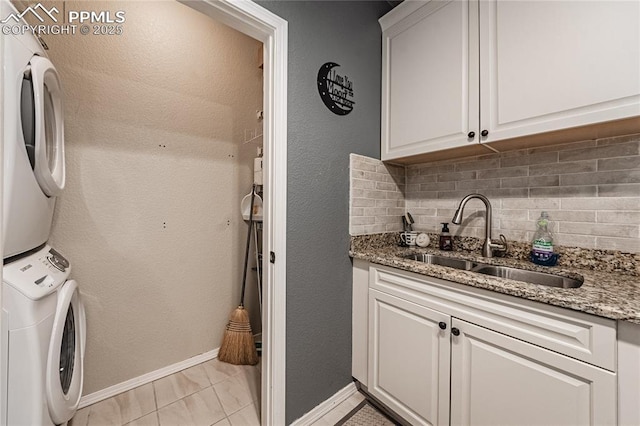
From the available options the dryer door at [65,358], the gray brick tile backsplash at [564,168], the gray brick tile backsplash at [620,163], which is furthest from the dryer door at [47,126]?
the gray brick tile backsplash at [620,163]

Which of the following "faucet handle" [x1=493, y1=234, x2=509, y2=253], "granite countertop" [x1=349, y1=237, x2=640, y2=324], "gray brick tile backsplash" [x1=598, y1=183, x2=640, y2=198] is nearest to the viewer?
"granite countertop" [x1=349, y1=237, x2=640, y2=324]

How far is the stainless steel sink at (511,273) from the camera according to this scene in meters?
1.15

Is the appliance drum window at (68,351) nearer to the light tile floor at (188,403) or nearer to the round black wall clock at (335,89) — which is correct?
the light tile floor at (188,403)

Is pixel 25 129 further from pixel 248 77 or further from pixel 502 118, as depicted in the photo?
pixel 502 118

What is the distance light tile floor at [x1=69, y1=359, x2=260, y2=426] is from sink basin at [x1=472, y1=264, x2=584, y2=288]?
4.81 feet

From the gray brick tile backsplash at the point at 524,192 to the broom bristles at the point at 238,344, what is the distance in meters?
1.14

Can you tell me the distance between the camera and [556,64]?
1093 millimetres

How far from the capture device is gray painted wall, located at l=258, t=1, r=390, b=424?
132 cm

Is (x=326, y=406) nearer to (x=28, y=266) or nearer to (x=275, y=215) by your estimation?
(x=275, y=215)

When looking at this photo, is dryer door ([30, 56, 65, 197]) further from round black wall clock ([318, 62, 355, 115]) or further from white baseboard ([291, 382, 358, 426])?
white baseboard ([291, 382, 358, 426])

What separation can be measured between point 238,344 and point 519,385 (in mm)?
1674

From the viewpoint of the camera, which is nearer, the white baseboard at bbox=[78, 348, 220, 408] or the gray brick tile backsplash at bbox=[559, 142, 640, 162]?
the gray brick tile backsplash at bbox=[559, 142, 640, 162]

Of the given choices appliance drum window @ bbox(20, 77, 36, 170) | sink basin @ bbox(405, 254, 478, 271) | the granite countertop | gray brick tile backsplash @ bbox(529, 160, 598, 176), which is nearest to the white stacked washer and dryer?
appliance drum window @ bbox(20, 77, 36, 170)

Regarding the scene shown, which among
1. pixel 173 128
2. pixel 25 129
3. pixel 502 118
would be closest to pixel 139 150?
pixel 173 128
